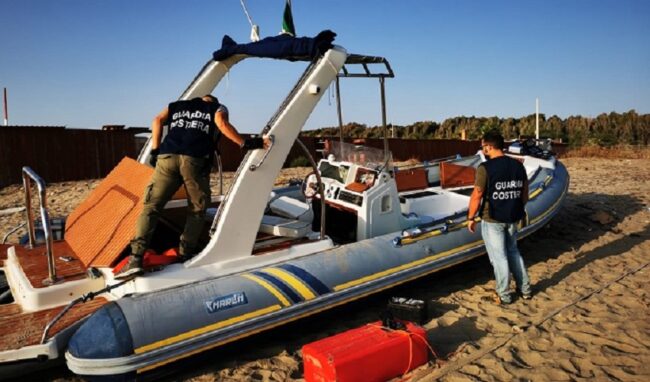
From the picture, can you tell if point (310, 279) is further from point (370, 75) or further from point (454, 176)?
point (454, 176)

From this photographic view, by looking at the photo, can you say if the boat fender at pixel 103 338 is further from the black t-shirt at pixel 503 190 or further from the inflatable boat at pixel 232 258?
the black t-shirt at pixel 503 190

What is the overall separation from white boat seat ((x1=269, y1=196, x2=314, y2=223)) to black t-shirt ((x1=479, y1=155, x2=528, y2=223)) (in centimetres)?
188

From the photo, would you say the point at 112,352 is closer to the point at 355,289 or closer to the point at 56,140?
the point at 355,289

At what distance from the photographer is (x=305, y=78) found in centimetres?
463

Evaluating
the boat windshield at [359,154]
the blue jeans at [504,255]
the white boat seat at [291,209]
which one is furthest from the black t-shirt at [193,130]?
the blue jeans at [504,255]

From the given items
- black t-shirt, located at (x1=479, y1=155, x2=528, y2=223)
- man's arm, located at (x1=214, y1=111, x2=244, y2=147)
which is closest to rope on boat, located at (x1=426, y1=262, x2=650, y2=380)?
black t-shirt, located at (x1=479, y1=155, x2=528, y2=223)

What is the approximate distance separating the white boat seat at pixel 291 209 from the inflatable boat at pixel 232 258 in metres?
0.02

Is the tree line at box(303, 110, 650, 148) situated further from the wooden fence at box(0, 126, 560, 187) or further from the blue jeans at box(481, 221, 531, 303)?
the blue jeans at box(481, 221, 531, 303)

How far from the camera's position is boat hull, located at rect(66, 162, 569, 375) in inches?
136

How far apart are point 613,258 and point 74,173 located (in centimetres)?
1394

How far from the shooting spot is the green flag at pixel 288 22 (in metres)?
4.93

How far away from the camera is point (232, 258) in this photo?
14.4 feet

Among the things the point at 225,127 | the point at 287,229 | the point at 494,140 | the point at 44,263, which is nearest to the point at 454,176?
the point at 494,140

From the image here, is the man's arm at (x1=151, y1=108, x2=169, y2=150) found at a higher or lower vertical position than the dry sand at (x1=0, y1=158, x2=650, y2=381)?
higher
